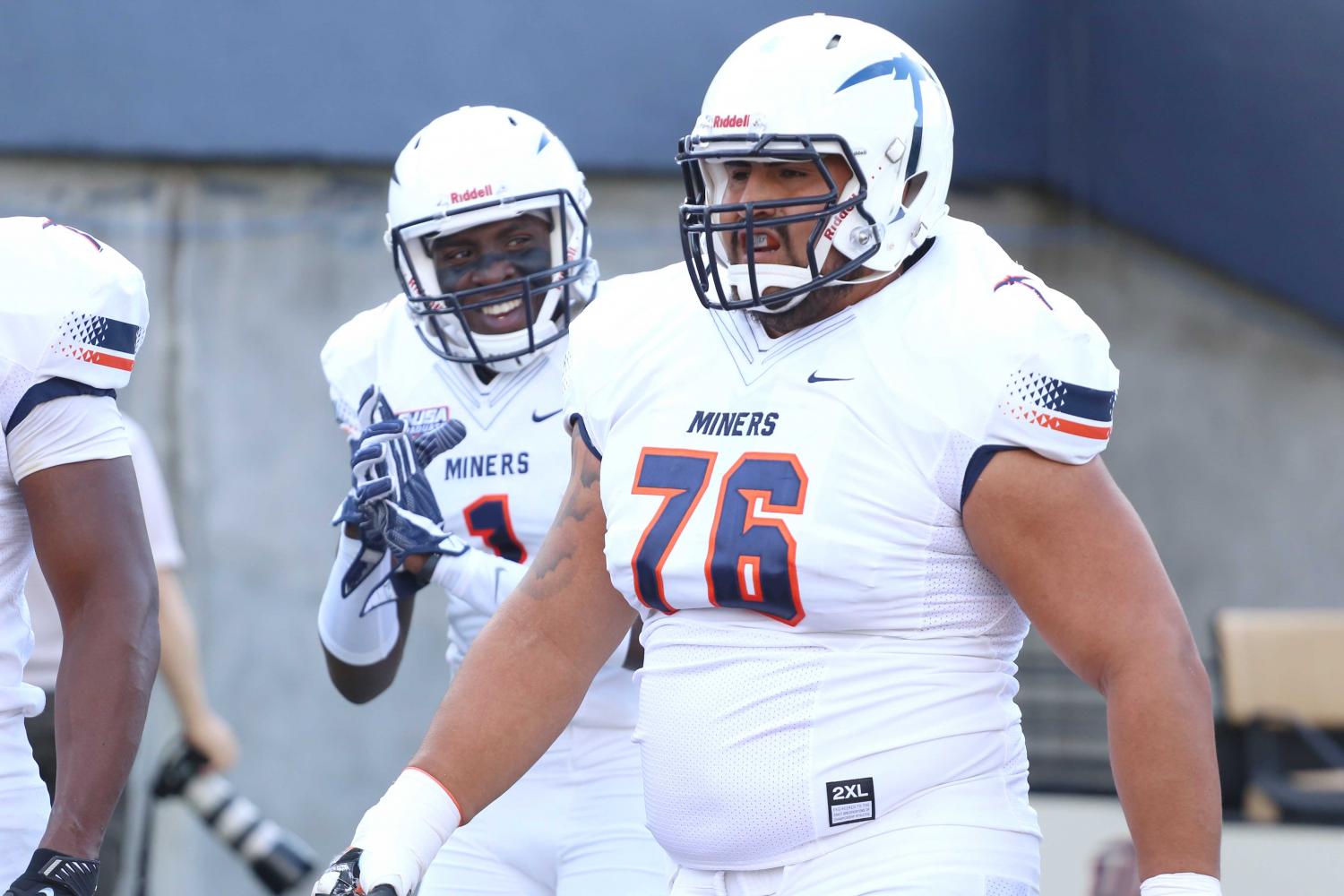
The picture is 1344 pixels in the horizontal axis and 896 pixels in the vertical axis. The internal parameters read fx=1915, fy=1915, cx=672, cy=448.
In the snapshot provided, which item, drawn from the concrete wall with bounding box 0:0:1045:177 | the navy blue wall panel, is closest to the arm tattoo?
the concrete wall with bounding box 0:0:1045:177

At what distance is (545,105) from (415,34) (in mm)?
485

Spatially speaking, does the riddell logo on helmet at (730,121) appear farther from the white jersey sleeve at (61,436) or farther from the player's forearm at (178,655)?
the player's forearm at (178,655)

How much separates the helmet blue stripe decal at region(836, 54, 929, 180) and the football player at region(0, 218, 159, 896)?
3.52 ft

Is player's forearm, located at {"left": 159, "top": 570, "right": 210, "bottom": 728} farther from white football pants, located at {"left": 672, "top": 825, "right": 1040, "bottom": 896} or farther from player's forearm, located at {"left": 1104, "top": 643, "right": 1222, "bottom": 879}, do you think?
player's forearm, located at {"left": 1104, "top": 643, "right": 1222, "bottom": 879}

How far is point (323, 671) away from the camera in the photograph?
6.33 meters

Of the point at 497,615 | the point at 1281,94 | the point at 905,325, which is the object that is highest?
the point at 905,325

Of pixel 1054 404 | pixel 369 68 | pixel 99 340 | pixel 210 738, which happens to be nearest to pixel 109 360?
pixel 99 340

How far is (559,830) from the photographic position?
3.22m

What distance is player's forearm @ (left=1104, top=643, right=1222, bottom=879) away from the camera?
84.6 inches

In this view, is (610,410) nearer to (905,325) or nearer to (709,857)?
(905,325)

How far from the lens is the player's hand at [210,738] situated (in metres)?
4.77

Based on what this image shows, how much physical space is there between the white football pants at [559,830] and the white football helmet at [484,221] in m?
0.71

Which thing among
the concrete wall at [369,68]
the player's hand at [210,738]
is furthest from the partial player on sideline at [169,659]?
the concrete wall at [369,68]

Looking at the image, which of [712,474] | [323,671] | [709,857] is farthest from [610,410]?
[323,671]
